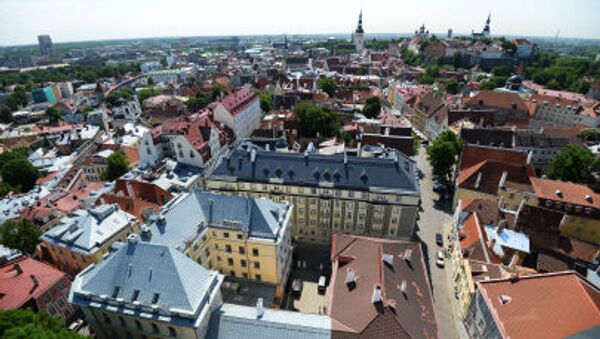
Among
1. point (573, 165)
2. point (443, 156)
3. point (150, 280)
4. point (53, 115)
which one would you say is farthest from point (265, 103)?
point (53, 115)

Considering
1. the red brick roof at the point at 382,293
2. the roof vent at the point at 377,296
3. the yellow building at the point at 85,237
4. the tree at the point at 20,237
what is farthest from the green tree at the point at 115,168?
the roof vent at the point at 377,296

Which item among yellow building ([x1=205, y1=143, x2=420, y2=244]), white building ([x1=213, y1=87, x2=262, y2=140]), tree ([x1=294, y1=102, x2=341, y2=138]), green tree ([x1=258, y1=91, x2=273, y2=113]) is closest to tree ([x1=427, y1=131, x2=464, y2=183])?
yellow building ([x1=205, y1=143, x2=420, y2=244])

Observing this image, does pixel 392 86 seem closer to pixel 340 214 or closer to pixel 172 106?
pixel 172 106

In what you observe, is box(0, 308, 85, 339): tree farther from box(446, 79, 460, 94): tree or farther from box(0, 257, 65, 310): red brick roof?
box(446, 79, 460, 94): tree

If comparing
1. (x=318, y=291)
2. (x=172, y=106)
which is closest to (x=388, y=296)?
(x=318, y=291)

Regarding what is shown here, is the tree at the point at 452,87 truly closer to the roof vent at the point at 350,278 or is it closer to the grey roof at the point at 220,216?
the grey roof at the point at 220,216

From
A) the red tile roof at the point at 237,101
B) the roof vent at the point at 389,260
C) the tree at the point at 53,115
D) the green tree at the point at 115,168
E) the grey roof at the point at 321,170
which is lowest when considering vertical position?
the tree at the point at 53,115
